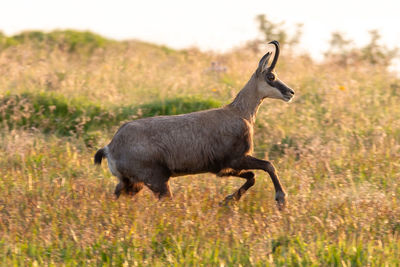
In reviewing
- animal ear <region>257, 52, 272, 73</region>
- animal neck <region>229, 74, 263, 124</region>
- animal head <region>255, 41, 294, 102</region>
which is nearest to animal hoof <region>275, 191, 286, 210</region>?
animal neck <region>229, 74, 263, 124</region>

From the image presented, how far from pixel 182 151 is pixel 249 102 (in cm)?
108

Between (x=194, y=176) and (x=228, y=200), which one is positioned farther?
(x=194, y=176)

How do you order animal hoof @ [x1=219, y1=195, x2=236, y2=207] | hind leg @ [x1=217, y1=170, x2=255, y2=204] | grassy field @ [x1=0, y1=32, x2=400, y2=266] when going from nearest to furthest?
grassy field @ [x1=0, y1=32, x2=400, y2=266] → animal hoof @ [x1=219, y1=195, x2=236, y2=207] → hind leg @ [x1=217, y1=170, x2=255, y2=204]

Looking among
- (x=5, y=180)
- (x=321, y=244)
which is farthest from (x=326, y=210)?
(x=5, y=180)

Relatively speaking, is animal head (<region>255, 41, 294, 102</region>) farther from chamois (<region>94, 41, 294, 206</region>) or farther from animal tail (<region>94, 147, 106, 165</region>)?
animal tail (<region>94, 147, 106, 165</region>)

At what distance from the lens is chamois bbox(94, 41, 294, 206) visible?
6258 mm

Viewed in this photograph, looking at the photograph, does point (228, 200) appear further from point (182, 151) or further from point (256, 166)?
point (182, 151)

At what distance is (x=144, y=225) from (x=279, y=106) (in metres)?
4.91

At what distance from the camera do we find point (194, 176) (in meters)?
7.53

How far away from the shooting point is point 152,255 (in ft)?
16.7

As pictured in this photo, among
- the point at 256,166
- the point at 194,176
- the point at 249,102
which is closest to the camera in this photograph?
the point at 256,166

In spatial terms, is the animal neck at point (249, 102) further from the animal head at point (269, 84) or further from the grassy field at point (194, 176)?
the grassy field at point (194, 176)

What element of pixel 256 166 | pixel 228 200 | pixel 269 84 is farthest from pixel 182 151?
pixel 269 84

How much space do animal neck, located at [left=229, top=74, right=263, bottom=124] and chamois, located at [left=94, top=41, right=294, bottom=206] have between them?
0.9 inches
